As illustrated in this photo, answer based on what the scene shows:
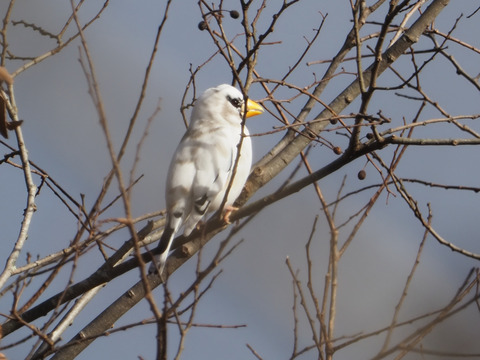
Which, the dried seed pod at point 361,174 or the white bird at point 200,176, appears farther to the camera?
the dried seed pod at point 361,174

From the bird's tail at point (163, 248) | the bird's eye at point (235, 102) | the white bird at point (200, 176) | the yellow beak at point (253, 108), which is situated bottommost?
the bird's tail at point (163, 248)

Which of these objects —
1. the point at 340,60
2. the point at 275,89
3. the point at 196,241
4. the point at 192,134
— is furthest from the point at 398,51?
the point at 196,241

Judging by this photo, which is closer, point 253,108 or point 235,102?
point 253,108

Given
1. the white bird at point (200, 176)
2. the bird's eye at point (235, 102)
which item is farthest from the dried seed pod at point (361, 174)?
the bird's eye at point (235, 102)

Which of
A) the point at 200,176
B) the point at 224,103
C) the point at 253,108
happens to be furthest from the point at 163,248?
the point at 224,103

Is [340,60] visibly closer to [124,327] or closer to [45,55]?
[45,55]

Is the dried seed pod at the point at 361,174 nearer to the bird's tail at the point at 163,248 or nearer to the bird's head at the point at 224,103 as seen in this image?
the bird's head at the point at 224,103

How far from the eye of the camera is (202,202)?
397 cm

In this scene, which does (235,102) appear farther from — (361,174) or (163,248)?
(163,248)

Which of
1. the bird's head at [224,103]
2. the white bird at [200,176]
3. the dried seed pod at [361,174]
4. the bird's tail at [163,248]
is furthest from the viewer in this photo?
the bird's head at [224,103]

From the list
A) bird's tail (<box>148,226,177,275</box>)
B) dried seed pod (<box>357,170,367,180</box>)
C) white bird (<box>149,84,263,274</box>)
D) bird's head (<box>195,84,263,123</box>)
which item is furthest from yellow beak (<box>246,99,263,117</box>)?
bird's tail (<box>148,226,177,275</box>)

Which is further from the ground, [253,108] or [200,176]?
[253,108]

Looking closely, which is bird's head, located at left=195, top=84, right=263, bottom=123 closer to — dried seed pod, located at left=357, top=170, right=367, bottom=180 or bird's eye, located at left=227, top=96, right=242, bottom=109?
bird's eye, located at left=227, top=96, right=242, bottom=109

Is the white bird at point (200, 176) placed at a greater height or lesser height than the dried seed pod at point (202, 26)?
lesser
